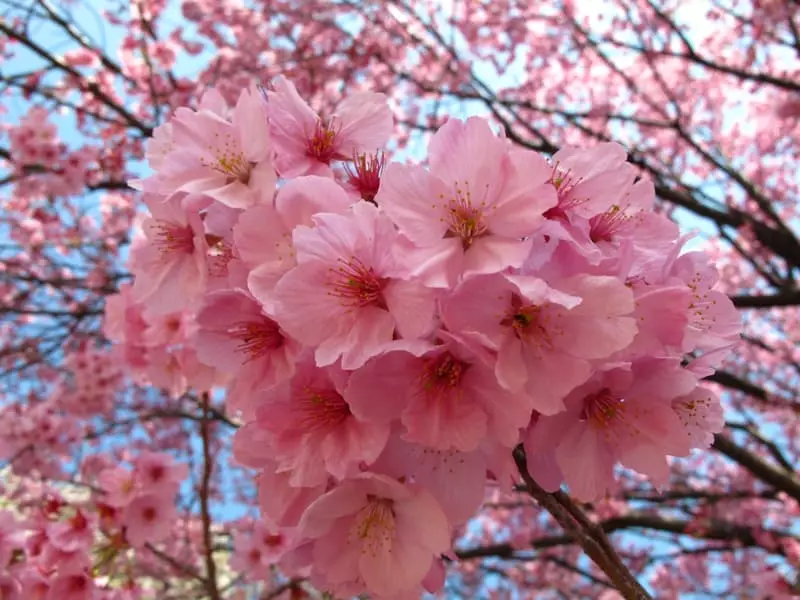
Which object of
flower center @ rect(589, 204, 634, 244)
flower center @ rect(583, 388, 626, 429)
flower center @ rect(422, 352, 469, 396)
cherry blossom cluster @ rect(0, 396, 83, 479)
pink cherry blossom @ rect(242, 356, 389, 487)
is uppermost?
cherry blossom cluster @ rect(0, 396, 83, 479)

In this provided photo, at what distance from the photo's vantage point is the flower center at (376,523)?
94cm

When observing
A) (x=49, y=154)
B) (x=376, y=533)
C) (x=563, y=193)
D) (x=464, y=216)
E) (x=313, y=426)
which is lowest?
(x=376, y=533)

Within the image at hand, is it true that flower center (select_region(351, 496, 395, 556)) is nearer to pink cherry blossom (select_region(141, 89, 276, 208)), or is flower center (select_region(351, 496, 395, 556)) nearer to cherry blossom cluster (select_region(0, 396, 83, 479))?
pink cherry blossom (select_region(141, 89, 276, 208))

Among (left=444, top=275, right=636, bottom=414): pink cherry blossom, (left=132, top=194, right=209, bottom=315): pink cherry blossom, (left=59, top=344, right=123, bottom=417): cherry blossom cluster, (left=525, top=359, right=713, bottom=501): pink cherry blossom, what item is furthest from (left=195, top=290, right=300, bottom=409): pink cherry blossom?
(left=59, top=344, right=123, bottom=417): cherry blossom cluster

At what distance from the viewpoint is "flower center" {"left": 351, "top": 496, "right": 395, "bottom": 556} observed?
3.08 ft

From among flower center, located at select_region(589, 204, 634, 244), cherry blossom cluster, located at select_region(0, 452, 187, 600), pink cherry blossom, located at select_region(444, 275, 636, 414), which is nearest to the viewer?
pink cherry blossom, located at select_region(444, 275, 636, 414)

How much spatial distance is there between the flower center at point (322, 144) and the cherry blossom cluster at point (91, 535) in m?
1.66

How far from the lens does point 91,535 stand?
6.84 feet

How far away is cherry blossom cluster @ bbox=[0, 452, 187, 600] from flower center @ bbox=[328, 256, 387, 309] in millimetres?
1654

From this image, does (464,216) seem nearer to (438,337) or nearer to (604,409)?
(438,337)

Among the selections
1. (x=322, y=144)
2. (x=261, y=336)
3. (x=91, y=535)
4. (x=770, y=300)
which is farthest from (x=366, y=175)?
(x=770, y=300)

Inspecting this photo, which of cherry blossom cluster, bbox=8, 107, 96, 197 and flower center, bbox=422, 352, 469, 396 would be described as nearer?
flower center, bbox=422, 352, 469, 396

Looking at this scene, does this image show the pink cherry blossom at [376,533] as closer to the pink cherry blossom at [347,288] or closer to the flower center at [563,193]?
the pink cherry blossom at [347,288]

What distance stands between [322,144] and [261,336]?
0.39m
